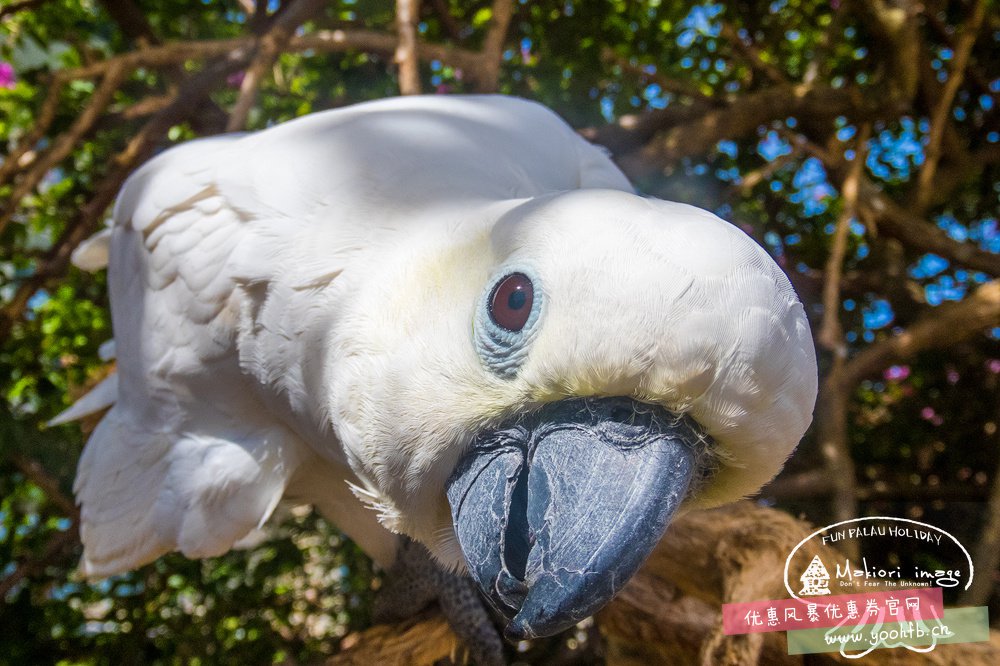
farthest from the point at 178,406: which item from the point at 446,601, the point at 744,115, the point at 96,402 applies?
the point at 744,115

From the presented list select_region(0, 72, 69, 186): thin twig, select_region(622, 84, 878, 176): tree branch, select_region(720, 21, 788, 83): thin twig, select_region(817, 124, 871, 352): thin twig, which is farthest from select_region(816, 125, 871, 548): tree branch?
select_region(0, 72, 69, 186): thin twig

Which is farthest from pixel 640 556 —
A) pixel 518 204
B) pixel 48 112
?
pixel 48 112

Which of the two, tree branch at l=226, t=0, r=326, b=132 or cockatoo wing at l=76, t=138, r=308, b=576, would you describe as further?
tree branch at l=226, t=0, r=326, b=132

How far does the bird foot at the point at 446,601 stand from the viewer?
1.92m

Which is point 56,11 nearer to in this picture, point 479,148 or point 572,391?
point 479,148

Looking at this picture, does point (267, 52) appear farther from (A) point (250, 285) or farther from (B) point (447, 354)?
(B) point (447, 354)

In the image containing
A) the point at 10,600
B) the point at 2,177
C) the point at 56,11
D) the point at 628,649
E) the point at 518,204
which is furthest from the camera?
the point at 56,11

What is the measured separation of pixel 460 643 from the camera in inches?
77.9

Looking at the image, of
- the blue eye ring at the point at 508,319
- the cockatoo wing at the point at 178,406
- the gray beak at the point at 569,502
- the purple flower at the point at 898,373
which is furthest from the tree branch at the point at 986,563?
the cockatoo wing at the point at 178,406

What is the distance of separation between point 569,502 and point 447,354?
0.25 metres

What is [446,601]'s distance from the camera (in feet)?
6.37

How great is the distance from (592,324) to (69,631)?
7.56 ft

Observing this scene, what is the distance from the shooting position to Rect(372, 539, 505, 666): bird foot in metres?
1.92

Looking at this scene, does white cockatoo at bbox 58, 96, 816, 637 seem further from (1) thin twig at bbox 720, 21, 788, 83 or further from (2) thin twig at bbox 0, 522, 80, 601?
(1) thin twig at bbox 720, 21, 788, 83
